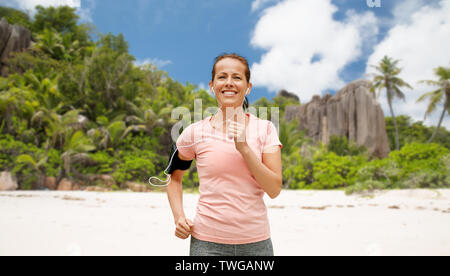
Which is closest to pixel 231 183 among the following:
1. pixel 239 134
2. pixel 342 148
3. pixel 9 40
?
pixel 239 134

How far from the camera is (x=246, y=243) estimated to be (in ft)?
3.60

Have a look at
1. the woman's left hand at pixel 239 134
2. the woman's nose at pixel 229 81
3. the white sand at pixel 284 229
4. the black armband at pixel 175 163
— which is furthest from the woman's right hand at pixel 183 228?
the white sand at pixel 284 229

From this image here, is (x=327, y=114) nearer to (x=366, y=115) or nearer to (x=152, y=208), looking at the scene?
(x=366, y=115)

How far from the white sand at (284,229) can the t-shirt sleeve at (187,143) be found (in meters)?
2.64

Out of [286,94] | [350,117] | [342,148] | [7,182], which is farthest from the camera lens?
[286,94]

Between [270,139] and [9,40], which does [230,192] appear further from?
[9,40]

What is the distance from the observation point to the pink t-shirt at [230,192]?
1.08 metres

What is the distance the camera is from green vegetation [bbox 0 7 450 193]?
10.5 m

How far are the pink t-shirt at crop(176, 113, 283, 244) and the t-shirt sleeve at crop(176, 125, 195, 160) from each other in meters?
0.07

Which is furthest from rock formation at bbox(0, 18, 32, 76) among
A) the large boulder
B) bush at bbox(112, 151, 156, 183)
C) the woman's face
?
the woman's face

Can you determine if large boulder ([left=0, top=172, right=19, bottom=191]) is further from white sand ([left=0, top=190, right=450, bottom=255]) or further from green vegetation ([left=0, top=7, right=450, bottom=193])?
white sand ([left=0, top=190, right=450, bottom=255])

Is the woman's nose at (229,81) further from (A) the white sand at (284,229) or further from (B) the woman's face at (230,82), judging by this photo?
(A) the white sand at (284,229)

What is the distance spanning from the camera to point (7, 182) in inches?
444

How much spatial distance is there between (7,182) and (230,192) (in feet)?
42.4
